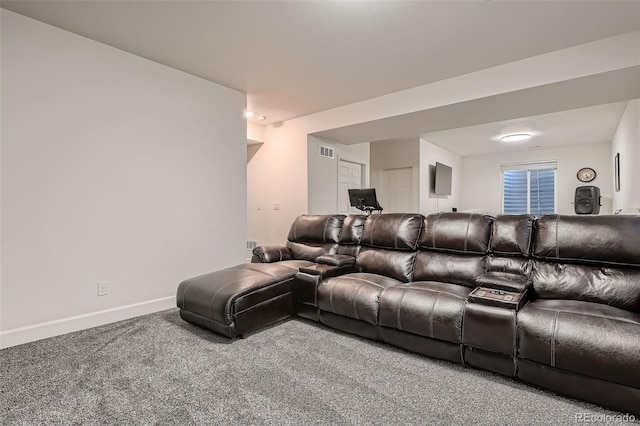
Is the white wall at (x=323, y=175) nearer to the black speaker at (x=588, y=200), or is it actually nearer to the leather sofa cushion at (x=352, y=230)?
the leather sofa cushion at (x=352, y=230)

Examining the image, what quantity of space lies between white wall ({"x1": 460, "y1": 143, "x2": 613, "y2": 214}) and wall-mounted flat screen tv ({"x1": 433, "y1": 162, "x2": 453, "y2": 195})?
54.9 inches

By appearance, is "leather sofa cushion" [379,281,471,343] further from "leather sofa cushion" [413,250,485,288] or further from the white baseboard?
the white baseboard

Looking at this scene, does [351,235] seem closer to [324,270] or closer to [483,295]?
[324,270]

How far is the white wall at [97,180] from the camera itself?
2574 mm

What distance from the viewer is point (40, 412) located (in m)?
1.66

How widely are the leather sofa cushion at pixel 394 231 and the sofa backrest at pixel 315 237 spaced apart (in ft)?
1.47

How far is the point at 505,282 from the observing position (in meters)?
2.15

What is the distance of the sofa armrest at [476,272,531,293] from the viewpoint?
6.88ft

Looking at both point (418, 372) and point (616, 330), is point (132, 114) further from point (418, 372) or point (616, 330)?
point (616, 330)

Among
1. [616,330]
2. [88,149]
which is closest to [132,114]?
[88,149]

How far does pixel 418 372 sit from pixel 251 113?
4.44 metres

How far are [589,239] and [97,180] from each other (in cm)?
414

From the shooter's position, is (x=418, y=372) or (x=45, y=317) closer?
(x=418, y=372)

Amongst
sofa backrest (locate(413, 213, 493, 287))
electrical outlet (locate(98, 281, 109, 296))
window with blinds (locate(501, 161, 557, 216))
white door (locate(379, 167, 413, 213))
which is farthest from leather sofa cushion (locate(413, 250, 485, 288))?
window with blinds (locate(501, 161, 557, 216))
